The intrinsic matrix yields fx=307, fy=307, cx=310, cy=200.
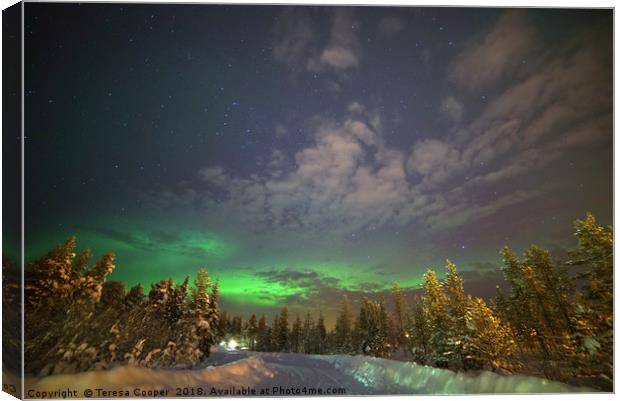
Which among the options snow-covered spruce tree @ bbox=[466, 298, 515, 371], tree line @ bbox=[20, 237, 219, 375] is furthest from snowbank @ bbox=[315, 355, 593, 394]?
tree line @ bbox=[20, 237, 219, 375]

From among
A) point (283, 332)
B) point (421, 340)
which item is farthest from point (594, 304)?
point (283, 332)

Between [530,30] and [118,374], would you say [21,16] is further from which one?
[530,30]

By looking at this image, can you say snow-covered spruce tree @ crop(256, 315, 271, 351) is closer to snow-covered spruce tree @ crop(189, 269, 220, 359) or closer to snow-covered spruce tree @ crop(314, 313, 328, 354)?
snow-covered spruce tree @ crop(314, 313, 328, 354)

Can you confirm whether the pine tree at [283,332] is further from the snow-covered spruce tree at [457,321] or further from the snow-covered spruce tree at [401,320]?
the snow-covered spruce tree at [457,321]

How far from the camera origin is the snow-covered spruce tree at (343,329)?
1759cm

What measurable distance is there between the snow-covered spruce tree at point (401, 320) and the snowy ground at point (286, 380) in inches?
83.0

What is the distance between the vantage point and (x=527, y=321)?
14742mm

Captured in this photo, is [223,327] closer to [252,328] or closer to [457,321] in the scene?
[252,328]

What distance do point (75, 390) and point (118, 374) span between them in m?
1.14

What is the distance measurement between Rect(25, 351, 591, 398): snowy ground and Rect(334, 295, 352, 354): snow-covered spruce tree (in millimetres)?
6449

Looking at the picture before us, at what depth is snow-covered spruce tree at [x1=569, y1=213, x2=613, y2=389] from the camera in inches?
384

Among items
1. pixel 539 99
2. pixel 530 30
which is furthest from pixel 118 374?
pixel 530 30

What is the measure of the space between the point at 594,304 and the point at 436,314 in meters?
5.80

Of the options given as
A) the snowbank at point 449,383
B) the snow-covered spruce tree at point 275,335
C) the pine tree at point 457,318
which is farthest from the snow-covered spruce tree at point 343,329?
the snowbank at point 449,383
